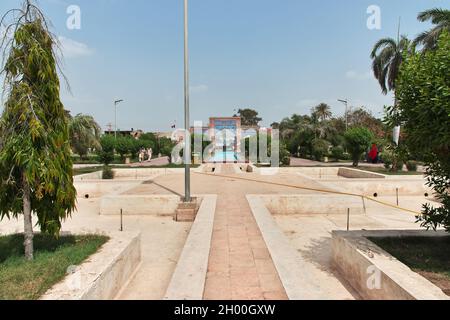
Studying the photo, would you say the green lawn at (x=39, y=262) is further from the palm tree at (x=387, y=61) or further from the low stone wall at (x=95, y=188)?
the palm tree at (x=387, y=61)

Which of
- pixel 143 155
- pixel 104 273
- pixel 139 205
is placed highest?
pixel 143 155

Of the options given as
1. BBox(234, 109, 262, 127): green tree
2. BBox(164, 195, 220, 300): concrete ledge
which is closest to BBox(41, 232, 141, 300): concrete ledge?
BBox(164, 195, 220, 300): concrete ledge

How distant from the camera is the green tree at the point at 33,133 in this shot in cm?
393

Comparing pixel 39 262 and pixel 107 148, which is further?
pixel 107 148

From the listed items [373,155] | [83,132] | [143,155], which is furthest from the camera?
[143,155]

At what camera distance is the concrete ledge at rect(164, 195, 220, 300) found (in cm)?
378

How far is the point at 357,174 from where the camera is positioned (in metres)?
18.8

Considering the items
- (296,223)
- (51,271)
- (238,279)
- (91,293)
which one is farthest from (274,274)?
(296,223)

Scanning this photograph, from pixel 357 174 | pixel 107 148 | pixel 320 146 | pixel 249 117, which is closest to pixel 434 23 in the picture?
pixel 357 174

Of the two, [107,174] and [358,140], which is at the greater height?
[358,140]

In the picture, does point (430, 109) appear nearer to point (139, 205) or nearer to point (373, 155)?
point (139, 205)

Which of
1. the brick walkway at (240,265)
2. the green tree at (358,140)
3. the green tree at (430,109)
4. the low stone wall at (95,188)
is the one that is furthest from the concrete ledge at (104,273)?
the green tree at (358,140)

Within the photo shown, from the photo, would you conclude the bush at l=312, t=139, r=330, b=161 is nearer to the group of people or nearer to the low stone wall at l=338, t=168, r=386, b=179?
the low stone wall at l=338, t=168, r=386, b=179

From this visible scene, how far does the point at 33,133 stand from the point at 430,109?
4.95 meters
